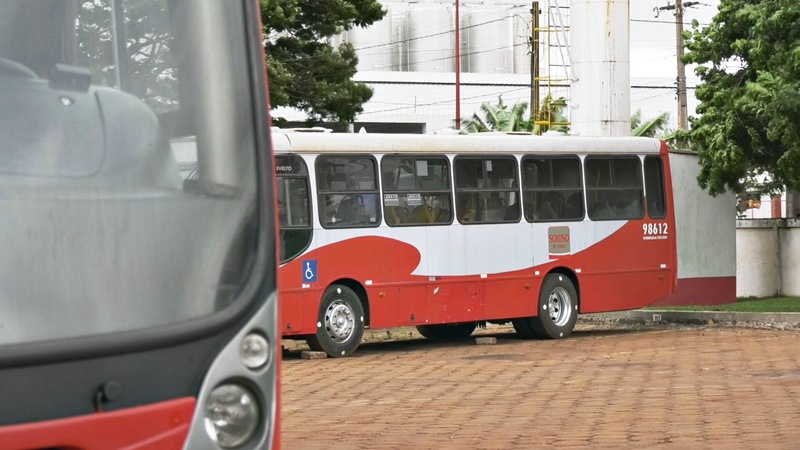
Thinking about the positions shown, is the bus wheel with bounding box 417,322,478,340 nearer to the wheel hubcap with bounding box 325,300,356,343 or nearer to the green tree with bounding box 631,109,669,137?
the wheel hubcap with bounding box 325,300,356,343

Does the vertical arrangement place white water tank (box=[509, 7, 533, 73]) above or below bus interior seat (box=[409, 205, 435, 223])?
above

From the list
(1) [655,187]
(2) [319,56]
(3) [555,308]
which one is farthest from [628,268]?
(2) [319,56]

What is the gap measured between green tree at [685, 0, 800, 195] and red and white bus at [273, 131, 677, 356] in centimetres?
148

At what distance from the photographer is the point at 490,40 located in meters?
64.2

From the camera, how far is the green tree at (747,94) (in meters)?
20.1

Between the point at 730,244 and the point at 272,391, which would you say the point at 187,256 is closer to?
the point at 272,391

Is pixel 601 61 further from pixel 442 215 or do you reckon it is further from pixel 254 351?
pixel 254 351

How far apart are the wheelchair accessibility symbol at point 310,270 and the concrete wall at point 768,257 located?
12.8 meters

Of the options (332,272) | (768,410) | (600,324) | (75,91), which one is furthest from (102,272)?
(600,324)

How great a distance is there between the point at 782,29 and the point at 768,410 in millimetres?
11766

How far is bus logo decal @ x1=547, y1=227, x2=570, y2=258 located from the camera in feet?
64.5

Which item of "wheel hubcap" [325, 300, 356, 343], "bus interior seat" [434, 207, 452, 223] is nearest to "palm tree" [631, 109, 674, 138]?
"bus interior seat" [434, 207, 452, 223]

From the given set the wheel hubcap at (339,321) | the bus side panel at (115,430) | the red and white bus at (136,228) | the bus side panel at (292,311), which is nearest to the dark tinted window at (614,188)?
the wheel hubcap at (339,321)

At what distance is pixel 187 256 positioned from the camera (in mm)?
3559
